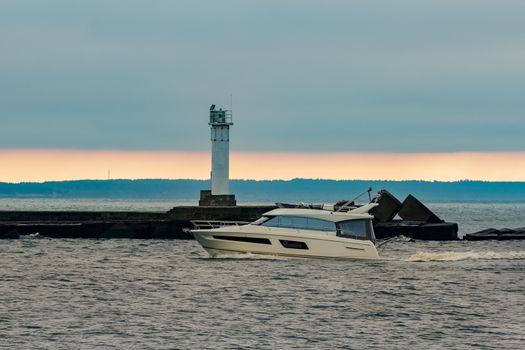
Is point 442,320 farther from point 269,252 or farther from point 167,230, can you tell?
point 167,230

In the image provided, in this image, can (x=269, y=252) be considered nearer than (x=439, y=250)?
Yes

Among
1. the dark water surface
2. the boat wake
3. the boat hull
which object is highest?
the boat hull

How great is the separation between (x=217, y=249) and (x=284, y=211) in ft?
9.44

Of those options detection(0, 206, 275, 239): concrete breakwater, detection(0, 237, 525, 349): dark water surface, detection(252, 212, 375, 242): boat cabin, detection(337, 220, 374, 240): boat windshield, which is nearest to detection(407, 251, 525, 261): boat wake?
detection(0, 237, 525, 349): dark water surface

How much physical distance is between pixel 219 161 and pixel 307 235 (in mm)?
28051

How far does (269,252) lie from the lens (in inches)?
1619

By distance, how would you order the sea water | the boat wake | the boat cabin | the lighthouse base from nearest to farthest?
1. the sea water
2. the boat cabin
3. the boat wake
4. the lighthouse base

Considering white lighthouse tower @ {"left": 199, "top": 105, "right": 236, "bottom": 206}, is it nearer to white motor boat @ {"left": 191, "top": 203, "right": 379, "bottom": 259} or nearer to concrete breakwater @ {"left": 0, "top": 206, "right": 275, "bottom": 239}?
concrete breakwater @ {"left": 0, "top": 206, "right": 275, "bottom": 239}

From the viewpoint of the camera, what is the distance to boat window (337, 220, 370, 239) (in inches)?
1594

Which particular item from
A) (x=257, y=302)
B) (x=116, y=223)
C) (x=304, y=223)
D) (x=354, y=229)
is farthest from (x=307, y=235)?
(x=116, y=223)

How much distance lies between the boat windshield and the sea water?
1.11m

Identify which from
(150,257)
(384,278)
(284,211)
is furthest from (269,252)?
(150,257)

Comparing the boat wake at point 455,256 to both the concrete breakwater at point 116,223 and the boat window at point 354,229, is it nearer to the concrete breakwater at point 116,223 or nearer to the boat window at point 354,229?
the boat window at point 354,229

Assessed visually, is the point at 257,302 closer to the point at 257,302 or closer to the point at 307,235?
the point at 257,302
